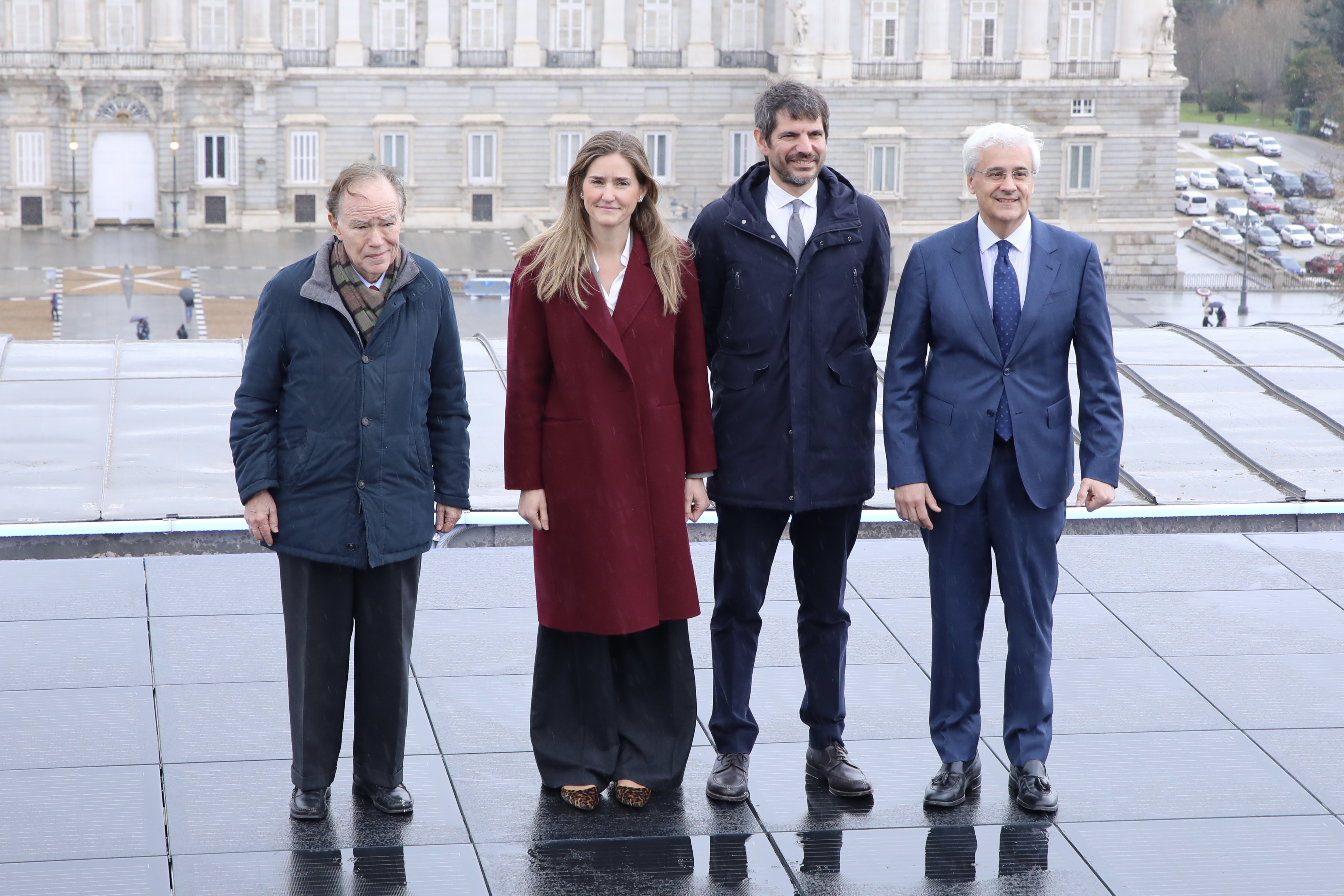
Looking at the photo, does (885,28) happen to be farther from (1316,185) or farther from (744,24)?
(1316,185)

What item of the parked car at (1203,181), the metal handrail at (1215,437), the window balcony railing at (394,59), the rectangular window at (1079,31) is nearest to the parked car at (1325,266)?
the rectangular window at (1079,31)

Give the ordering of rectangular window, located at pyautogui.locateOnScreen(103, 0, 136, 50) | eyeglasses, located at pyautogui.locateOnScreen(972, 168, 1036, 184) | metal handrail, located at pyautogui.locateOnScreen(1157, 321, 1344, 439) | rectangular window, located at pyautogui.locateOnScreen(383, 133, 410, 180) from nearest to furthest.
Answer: eyeglasses, located at pyautogui.locateOnScreen(972, 168, 1036, 184), metal handrail, located at pyautogui.locateOnScreen(1157, 321, 1344, 439), rectangular window, located at pyautogui.locateOnScreen(103, 0, 136, 50), rectangular window, located at pyautogui.locateOnScreen(383, 133, 410, 180)

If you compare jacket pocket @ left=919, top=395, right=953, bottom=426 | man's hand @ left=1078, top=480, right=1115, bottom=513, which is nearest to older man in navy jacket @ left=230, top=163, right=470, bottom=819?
jacket pocket @ left=919, top=395, right=953, bottom=426

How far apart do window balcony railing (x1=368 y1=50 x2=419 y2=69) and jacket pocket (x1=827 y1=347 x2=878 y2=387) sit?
150 feet

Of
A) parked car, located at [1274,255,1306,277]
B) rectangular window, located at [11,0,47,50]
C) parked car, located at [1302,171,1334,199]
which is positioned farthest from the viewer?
parked car, located at [1302,171,1334,199]

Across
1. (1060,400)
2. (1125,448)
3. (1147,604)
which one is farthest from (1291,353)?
(1060,400)

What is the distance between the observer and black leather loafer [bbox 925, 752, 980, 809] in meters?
→ 4.71

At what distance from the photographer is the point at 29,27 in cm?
4659

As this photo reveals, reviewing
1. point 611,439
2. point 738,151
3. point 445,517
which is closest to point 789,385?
point 611,439

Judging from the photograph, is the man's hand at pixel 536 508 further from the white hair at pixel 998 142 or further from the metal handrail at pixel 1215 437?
the metal handrail at pixel 1215 437

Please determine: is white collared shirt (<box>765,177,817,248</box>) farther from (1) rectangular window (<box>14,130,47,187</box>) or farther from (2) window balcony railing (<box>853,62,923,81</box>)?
(1) rectangular window (<box>14,130,47,187</box>)

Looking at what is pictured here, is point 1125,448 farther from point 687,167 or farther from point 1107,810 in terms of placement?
point 687,167

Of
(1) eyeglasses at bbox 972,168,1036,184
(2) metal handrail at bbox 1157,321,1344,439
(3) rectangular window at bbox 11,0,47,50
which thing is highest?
(3) rectangular window at bbox 11,0,47,50

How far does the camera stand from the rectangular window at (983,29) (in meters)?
48.5
